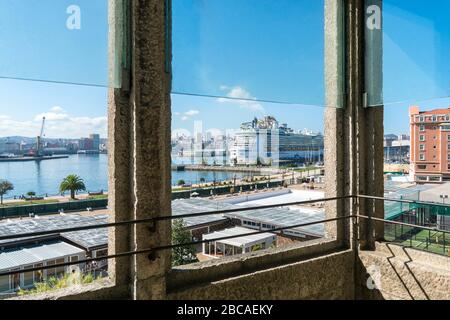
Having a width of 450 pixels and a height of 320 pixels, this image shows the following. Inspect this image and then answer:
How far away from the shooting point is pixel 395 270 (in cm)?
259

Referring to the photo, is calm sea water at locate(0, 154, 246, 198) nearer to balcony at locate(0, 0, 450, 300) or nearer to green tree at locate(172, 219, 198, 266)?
balcony at locate(0, 0, 450, 300)

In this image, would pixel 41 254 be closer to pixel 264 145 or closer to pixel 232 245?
pixel 232 245

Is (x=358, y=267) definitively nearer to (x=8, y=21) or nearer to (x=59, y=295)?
(x=59, y=295)

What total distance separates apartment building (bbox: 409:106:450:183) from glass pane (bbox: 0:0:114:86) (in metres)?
2.78

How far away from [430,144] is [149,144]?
3.08 meters

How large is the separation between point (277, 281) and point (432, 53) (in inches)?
90.4

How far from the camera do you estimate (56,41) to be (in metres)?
1.73

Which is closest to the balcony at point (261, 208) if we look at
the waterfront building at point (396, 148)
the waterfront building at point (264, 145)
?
the waterfront building at point (396, 148)

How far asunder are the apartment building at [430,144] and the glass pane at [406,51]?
0.35 metres

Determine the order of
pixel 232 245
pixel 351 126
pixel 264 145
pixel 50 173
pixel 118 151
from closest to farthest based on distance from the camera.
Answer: pixel 118 151 → pixel 351 126 → pixel 232 245 → pixel 50 173 → pixel 264 145

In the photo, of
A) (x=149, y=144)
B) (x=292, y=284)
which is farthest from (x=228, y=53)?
(x=292, y=284)

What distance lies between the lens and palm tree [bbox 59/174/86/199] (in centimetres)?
710

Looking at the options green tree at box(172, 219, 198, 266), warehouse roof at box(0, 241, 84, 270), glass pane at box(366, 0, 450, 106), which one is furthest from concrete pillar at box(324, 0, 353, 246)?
warehouse roof at box(0, 241, 84, 270)
